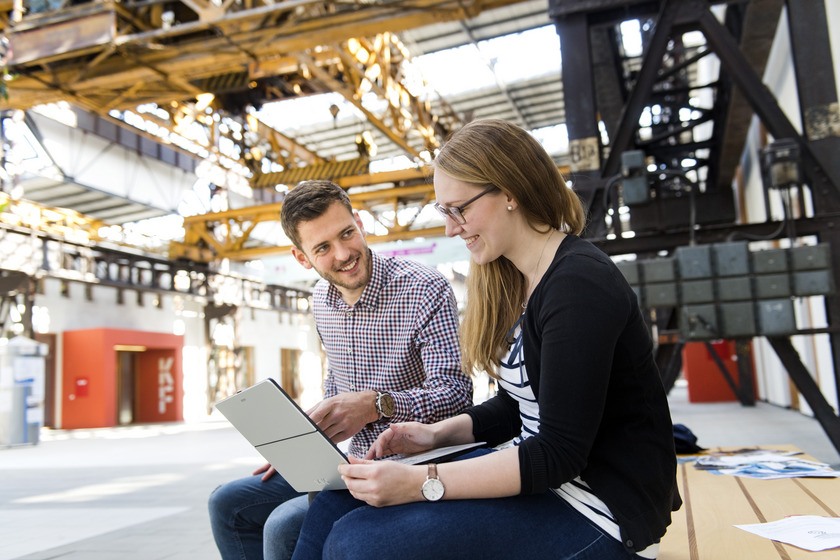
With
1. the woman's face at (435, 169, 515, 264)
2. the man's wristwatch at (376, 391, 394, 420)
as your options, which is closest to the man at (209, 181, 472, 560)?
the man's wristwatch at (376, 391, 394, 420)

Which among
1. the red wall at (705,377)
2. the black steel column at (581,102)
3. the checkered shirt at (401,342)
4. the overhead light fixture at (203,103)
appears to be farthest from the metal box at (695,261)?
the overhead light fixture at (203,103)

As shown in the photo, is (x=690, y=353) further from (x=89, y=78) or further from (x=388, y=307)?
(x=388, y=307)

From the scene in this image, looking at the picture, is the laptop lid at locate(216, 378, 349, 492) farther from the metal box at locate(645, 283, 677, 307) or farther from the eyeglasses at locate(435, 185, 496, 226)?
the metal box at locate(645, 283, 677, 307)

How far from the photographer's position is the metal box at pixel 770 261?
485cm

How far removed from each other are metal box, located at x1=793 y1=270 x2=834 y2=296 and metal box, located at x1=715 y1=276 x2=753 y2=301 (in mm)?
283

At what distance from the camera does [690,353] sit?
14398mm

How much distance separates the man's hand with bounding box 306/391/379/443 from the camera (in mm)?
1916

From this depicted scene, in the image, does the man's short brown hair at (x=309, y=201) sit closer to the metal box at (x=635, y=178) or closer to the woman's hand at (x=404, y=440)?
the woman's hand at (x=404, y=440)

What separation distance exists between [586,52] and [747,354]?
28.7 feet

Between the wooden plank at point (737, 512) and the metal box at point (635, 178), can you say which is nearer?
the wooden plank at point (737, 512)

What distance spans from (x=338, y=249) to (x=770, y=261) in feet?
12.1

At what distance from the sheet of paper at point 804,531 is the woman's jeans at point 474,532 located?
604mm

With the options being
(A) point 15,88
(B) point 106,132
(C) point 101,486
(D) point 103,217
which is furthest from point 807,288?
(D) point 103,217

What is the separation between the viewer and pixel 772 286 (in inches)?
191
